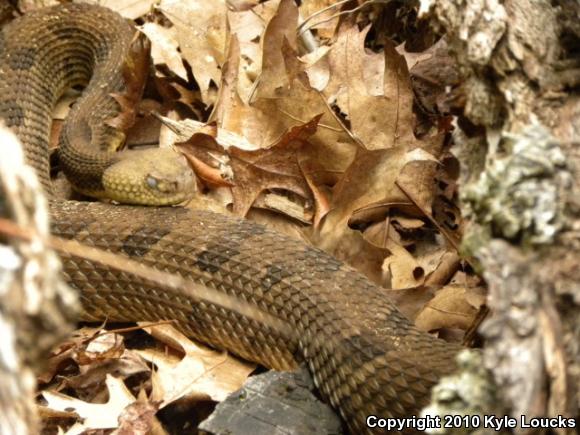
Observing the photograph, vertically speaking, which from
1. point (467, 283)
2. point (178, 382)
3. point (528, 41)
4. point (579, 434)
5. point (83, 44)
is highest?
point (528, 41)

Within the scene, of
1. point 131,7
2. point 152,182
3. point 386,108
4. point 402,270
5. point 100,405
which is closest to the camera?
point 100,405

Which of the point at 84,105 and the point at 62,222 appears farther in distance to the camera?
the point at 84,105

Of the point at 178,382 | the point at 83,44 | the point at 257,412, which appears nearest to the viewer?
the point at 257,412

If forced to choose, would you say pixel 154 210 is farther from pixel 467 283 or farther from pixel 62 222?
pixel 467 283

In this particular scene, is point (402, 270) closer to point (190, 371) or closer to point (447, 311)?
point (447, 311)

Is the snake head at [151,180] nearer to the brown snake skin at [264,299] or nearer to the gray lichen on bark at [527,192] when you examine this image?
the brown snake skin at [264,299]

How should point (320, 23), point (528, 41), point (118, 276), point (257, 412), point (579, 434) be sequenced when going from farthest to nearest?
point (320, 23) → point (118, 276) → point (257, 412) → point (528, 41) → point (579, 434)

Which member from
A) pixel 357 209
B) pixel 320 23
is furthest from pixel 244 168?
pixel 320 23

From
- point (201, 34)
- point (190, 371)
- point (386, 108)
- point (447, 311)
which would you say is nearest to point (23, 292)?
point (190, 371)

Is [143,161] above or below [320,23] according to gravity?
below
